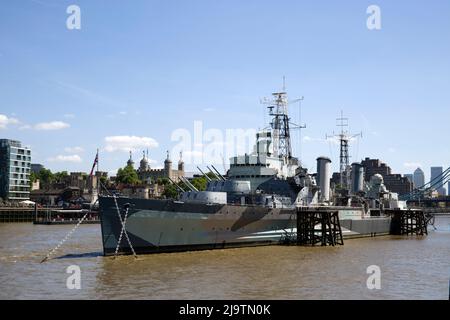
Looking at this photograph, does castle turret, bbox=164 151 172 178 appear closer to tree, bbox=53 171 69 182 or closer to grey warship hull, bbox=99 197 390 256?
tree, bbox=53 171 69 182

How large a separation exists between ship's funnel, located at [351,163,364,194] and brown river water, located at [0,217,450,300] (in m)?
28.7

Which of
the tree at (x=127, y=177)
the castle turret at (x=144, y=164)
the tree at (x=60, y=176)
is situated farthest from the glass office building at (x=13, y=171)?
the castle turret at (x=144, y=164)

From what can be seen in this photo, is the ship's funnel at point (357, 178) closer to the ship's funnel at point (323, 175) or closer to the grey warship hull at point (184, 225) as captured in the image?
the ship's funnel at point (323, 175)

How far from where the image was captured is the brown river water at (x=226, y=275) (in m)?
18.4

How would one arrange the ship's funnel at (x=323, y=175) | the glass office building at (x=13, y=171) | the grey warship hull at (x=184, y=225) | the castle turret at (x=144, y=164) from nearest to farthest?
the grey warship hull at (x=184, y=225), the ship's funnel at (x=323, y=175), the glass office building at (x=13, y=171), the castle turret at (x=144, y=164)

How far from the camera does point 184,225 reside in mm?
28672

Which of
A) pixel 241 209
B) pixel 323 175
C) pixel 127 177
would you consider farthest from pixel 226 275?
pixel 127 177

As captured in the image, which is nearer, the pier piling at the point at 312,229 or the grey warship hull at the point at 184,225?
the grey warship hull at the point at 184,225

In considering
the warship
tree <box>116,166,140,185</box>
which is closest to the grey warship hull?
the warship

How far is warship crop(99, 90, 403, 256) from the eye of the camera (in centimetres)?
2684

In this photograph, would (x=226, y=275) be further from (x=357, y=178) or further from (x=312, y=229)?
(x=357, y=178)

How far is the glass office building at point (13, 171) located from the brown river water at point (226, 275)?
7989cm
